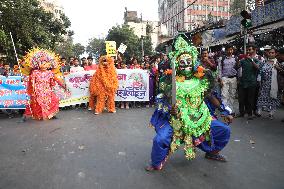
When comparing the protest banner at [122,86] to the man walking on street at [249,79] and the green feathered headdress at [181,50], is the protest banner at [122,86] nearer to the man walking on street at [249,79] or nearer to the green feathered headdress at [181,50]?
the man walking on street at [249,79]

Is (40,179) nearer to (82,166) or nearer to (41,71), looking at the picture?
(82,166)

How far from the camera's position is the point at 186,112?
16.2 feet

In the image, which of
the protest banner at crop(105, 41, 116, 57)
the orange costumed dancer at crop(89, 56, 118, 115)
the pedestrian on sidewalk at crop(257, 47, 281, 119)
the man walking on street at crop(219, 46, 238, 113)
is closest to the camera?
the pedestrian on sidewalk at crop(257, 47, 281, 119)

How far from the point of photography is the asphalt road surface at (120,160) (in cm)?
464

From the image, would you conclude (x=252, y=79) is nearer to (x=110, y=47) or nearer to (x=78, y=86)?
(x=78, y=86)

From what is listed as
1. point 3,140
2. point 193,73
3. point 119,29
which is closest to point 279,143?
point 193,73

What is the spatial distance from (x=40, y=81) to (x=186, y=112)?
238 inches

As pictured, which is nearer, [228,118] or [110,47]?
[228,118]

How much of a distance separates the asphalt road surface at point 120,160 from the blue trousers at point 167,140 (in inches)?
9.5

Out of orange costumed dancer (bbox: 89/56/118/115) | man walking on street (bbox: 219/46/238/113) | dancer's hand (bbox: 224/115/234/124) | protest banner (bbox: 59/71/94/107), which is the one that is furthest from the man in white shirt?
dancer's hand (bbox: 224/115/234/124)

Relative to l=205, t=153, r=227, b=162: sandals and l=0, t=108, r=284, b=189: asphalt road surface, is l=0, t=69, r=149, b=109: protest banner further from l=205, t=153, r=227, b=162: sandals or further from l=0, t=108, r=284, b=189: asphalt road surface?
l=205, t=153, r=227, b=162: sandals

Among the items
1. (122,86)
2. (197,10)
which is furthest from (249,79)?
(197,10)

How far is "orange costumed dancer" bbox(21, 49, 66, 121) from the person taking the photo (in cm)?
988

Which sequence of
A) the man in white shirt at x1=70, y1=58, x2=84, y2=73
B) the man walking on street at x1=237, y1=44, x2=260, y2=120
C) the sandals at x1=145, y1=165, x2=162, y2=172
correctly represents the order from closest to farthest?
the sandals at x1=145, y1=165, x2=162, y2=172 < the man walking on street at x1=237, y1=44, x2=260, y2=120 < the man in white shirt at x1=70, y1=58, x2=84, y2=73
